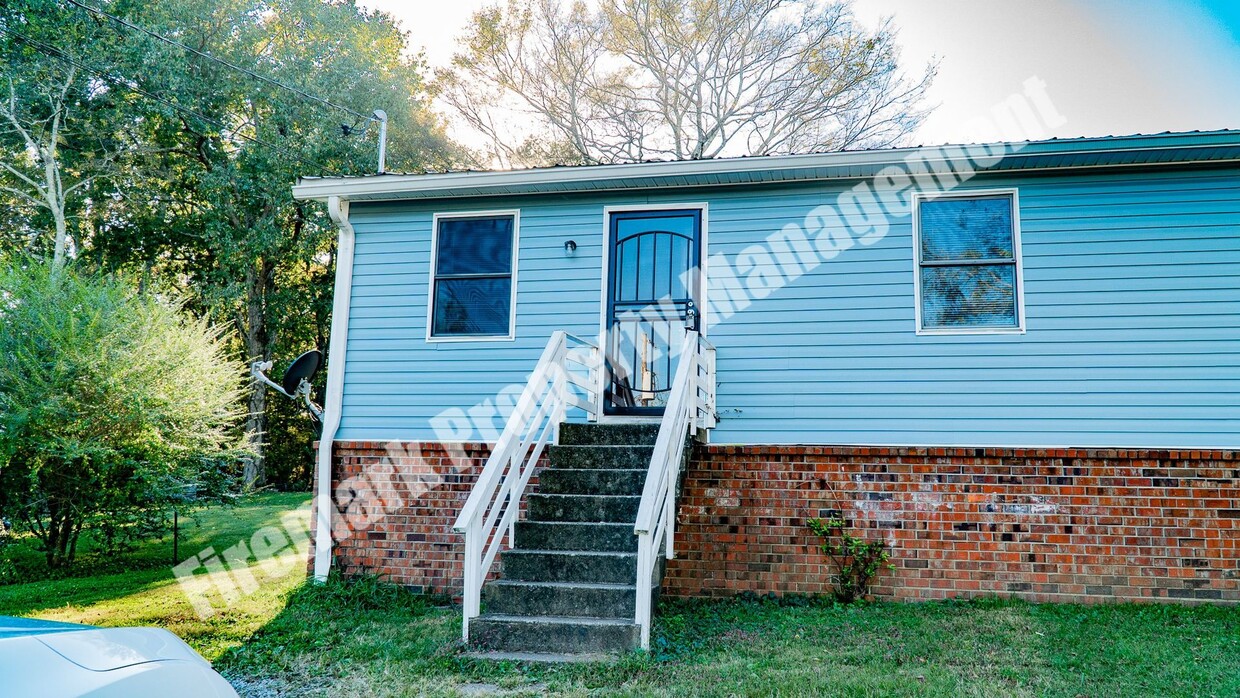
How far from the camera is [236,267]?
720 inches

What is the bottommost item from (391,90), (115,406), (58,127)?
(115,406)

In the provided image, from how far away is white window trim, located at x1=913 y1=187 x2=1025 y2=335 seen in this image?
21.0 feet

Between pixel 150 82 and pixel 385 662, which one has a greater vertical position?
pixel 150 82

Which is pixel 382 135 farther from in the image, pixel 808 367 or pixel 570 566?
pixel 570 566

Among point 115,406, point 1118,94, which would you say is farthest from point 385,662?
point 1118,94

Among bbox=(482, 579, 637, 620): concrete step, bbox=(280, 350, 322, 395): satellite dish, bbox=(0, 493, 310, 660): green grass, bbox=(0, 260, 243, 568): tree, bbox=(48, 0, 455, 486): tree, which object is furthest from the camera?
bbox=(48, 0, 455, 486): tree

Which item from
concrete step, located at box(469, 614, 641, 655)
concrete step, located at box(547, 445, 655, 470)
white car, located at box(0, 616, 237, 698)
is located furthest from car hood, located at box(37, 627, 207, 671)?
concrete step, located at box(547, 445, 655, 470)

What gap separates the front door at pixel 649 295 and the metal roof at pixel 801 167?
0.37 meters

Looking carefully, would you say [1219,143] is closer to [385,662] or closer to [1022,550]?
[1022,550]

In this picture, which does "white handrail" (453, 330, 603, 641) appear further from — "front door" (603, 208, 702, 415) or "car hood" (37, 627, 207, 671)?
"car hood" (37, 627, 207, 671)

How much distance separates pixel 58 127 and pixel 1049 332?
745 inches

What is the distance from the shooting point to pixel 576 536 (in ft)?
18.2

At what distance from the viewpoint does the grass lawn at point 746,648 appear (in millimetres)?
4293

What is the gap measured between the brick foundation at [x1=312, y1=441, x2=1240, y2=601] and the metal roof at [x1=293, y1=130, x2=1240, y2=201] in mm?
2320
